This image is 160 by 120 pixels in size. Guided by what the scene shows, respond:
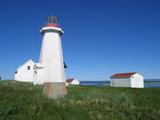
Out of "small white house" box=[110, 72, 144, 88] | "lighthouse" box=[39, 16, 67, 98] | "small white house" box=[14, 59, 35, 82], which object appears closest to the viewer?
"lighthouse" box=[39, 16, 67, 98]

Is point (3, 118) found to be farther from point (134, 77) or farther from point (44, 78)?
point (134, 77)

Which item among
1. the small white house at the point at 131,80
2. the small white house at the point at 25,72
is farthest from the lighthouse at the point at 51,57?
the small white house at the point at 131,80

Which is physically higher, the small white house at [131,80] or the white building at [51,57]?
the white building at [51,57]

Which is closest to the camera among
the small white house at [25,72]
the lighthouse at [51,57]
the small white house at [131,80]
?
the lighthouse at [51,57]

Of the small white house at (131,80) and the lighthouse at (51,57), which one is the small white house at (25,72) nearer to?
the lighthouse at (51,57)

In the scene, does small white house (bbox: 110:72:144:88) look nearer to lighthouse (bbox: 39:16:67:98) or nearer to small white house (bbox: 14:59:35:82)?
small white house (bbox: 14:59:35:82)

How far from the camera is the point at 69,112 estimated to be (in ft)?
28.0

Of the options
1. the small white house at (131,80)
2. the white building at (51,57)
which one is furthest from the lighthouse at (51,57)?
the small white house at (131,80)

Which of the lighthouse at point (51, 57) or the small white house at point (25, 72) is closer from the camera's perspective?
the lighthouse at point (51, 57)

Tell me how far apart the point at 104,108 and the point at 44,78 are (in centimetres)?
1049

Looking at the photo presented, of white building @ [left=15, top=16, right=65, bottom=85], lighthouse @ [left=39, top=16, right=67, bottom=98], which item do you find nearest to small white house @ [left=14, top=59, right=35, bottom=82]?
white building @ [left=15, top=16, right=65, bottom=85]

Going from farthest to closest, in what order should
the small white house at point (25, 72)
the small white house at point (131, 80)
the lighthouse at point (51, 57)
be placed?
1. the small white house at point (131, 80)
2. the small white house at point (25, 72)
3. the lighthouse at point (51, 57)

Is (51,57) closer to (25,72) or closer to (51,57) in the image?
(51,57)

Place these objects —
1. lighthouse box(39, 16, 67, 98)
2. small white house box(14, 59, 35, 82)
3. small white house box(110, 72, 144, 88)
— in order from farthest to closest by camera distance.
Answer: small white house box(110, 72, 144, 88) < small white house box(14, 59, 35, 82) < lighthouse box(39, 16, 67, 98)
